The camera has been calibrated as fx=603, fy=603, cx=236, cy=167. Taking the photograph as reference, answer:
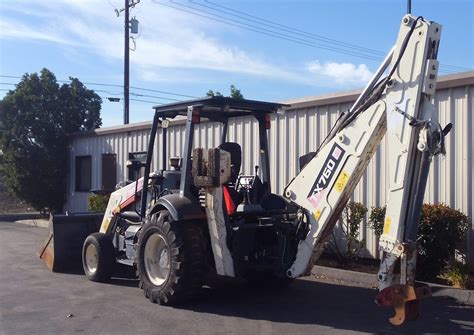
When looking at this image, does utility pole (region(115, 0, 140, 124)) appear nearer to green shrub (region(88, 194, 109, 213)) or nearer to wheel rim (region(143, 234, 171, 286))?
green shrub (region(88, 194, 109, 213))

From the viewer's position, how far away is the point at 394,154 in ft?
20.9

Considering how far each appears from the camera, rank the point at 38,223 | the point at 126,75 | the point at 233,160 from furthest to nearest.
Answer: the point at 126,75 → the point at 38,223 → the point at 233,160

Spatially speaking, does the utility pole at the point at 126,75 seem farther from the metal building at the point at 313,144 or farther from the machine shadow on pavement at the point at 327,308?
the machine shadow on pavement at the point at 327,308

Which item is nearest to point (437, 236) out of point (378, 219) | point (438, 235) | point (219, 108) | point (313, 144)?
point (438, 235)

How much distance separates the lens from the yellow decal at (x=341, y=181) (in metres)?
6.95

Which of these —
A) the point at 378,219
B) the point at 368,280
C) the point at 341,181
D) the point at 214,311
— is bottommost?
the point at 214,311

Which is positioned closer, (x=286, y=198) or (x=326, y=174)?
(x=326, y=174)

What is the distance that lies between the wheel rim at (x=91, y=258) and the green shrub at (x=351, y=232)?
4.28 m

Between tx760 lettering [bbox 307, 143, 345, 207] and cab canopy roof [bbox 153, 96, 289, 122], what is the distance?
1.66 meters

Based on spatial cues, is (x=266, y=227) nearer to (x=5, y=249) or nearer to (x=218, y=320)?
(x=218, y=320)

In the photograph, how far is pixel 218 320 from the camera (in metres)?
7.21

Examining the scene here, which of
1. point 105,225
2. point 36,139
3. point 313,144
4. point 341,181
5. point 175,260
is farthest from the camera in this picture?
point 36,139

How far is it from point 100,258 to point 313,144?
484 centimetres

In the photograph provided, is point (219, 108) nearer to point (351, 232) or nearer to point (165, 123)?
point (165, 123)
